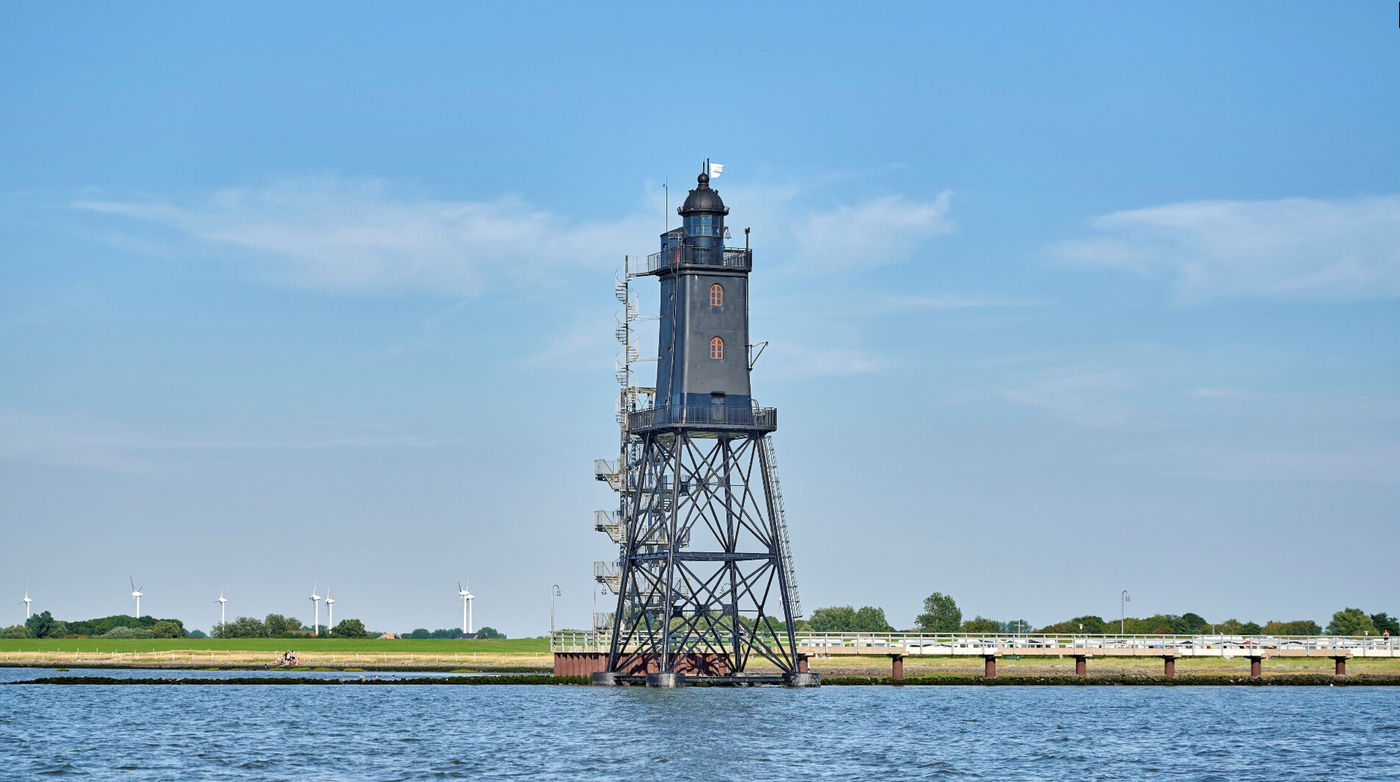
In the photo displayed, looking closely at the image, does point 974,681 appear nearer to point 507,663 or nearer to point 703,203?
point 703,203

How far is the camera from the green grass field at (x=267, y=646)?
6703 inches

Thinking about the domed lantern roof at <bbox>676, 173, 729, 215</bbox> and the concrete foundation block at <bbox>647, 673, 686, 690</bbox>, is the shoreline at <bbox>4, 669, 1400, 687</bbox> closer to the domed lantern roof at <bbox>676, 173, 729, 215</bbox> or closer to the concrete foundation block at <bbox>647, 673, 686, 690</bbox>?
the concrete foundation block at <bbox>647, 673, 686, 690</bbox>

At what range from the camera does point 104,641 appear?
189 metres

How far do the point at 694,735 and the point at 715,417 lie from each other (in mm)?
26261

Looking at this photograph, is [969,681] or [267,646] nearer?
[969,681]

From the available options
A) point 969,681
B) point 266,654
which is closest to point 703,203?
point 969,681

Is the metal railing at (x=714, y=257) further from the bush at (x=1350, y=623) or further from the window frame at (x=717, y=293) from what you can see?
the bush at (x=1350, y=623)

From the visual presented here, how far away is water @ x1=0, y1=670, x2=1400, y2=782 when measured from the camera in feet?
197

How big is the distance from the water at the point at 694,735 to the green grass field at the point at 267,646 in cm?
6830

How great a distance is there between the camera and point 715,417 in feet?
305

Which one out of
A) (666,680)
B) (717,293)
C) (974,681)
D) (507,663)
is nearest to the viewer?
(666,680)

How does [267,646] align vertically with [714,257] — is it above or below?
below

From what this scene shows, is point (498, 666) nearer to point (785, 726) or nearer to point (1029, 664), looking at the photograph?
point (1029, 664)

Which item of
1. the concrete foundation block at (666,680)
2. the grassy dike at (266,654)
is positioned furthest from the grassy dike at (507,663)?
the concrete foundation block at (666,680)
